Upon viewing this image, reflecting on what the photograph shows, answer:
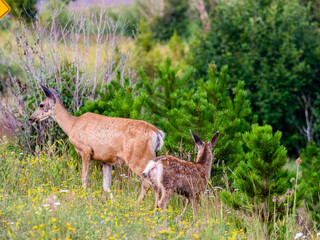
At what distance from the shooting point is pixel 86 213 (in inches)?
236

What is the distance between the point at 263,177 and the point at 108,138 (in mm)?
2418

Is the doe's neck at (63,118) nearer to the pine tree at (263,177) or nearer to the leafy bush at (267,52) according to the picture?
the pine tree at (263,177)

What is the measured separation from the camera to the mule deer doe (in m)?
7.60

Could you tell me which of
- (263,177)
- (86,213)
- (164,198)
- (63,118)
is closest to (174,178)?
(164,198)

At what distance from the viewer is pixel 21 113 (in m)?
9.98

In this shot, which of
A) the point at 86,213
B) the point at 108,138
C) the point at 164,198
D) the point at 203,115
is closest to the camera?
the point at 86,213

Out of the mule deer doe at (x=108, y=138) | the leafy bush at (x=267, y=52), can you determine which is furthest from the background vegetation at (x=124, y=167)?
the leafy bush at (x=267, y=52)

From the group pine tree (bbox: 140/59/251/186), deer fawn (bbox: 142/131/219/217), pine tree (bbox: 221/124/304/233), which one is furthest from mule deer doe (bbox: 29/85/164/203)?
pine tree (bbox: 221/124/304/233)

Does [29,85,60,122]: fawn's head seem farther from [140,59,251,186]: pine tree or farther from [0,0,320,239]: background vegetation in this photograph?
[140,59,251,186]: pine tree

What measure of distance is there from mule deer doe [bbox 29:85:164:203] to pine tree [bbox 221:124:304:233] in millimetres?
1322

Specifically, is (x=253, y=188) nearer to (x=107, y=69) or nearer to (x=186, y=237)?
(x=186, y=237)

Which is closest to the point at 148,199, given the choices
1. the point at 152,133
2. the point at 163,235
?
the point at 152,133

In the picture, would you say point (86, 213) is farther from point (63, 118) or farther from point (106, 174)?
point (63, 118)

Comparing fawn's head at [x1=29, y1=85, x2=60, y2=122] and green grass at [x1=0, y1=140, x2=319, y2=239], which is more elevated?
fawn's head at [x1=29, y1=85, x2=60, y2=122]
